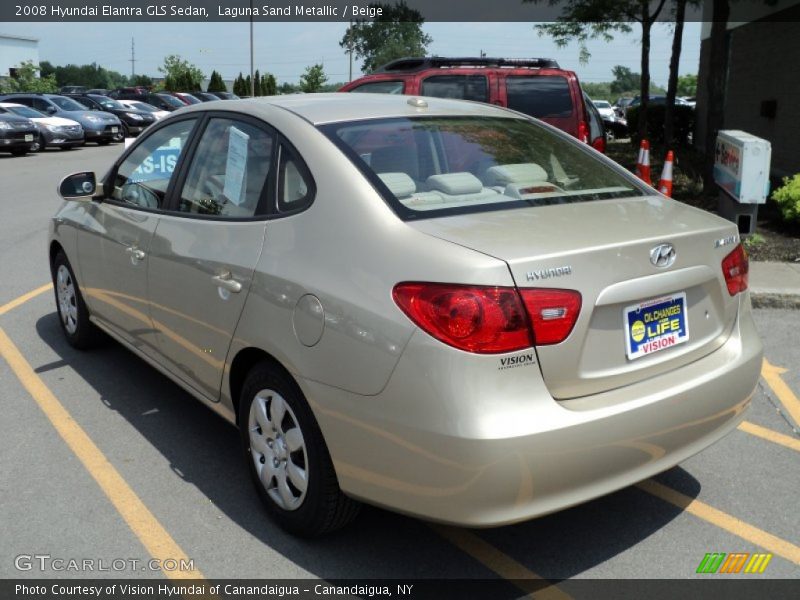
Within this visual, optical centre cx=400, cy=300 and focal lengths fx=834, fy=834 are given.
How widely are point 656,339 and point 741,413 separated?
2.19 feet

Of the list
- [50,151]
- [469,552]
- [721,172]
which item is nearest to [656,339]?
[469,552]

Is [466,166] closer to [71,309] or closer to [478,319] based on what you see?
[478,319]

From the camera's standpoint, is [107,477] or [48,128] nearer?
[107,477]

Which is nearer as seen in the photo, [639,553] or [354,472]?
[354,472]

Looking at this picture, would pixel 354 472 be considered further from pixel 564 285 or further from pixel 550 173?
pixel 550 173

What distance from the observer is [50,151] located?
25.2 meters

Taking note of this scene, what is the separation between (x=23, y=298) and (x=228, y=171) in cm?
419

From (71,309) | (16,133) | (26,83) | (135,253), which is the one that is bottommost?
(71,309)

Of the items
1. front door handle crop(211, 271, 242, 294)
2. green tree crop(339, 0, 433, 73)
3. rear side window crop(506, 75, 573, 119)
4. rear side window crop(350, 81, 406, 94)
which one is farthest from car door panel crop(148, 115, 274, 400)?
green tree crop(339, 0, 433, 73)

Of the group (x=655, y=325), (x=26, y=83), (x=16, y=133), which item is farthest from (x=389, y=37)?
(x=655, y=325)

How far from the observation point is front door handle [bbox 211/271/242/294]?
11.1 feet

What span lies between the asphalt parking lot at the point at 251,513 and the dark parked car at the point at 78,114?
2319cm

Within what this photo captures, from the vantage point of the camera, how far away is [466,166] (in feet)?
11.7

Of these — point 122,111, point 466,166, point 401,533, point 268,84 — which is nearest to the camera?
point 401,533
